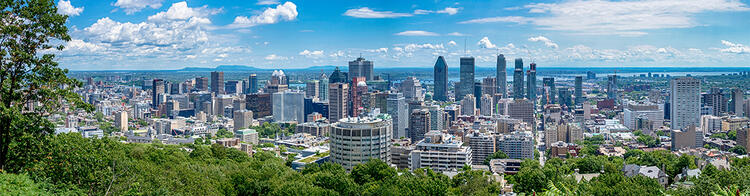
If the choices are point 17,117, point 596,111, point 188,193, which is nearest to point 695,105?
point 596,111

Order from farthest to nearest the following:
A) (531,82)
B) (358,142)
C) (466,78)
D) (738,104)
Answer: (466,78)
(531,82)
(738,104)
(358,142)

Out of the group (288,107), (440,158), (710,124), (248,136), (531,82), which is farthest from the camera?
(531,82)

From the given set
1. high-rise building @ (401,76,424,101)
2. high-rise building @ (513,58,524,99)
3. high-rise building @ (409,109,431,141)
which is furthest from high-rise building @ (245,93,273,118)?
high-rise building @ (513,58,524,99)

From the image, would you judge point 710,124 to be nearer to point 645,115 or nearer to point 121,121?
point 645,115

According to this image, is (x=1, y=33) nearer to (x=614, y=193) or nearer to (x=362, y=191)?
(x=362, y=191)

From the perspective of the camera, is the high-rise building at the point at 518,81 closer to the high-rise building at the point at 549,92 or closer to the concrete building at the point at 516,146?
the high-rise building at the point at 549,92

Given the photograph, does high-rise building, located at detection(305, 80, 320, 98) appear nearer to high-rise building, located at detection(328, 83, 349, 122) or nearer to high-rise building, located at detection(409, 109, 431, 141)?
high-rise building, located at detection(328, 83, 349, 122)

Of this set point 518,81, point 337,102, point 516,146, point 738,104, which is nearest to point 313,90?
point 337,102
